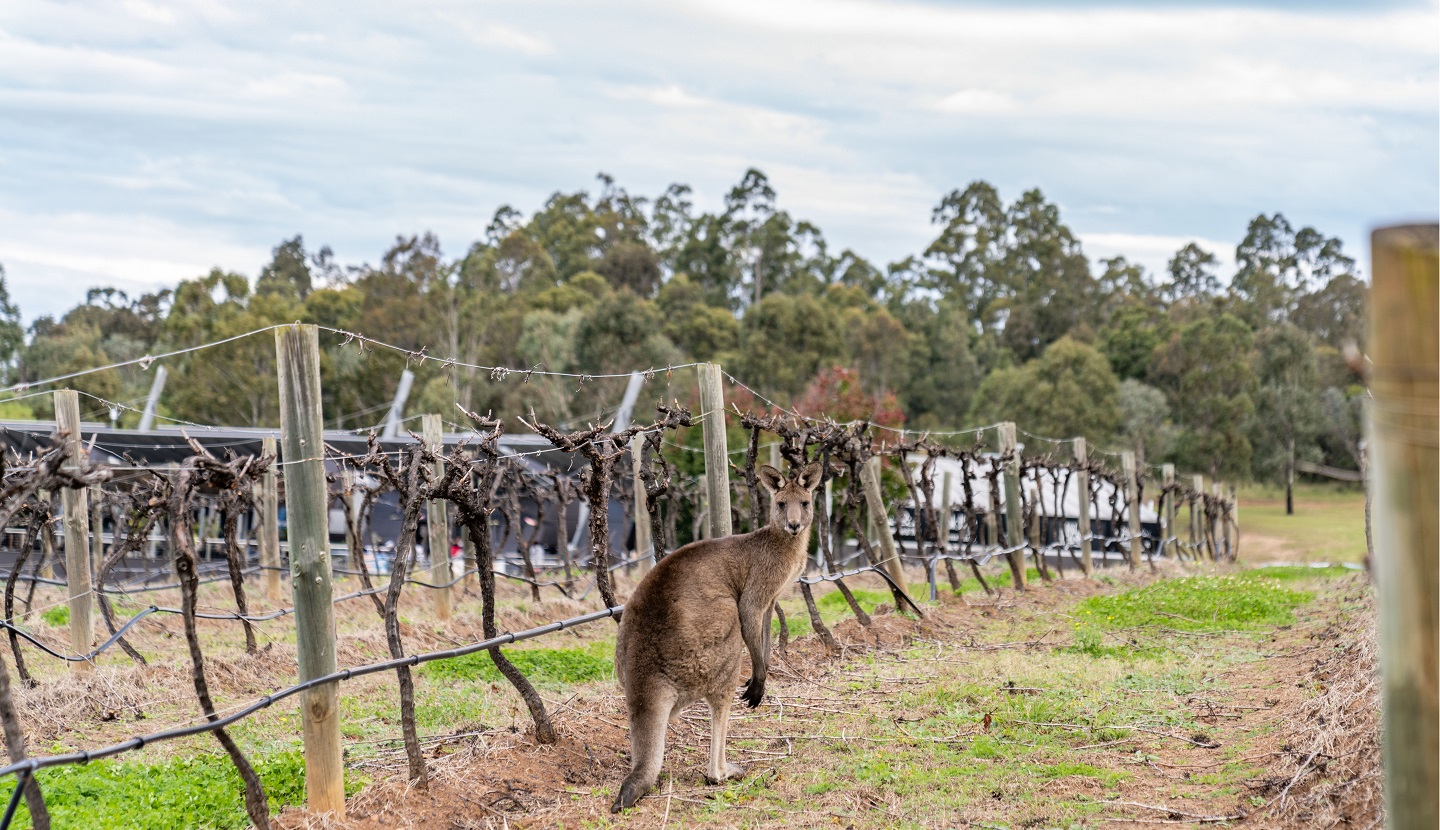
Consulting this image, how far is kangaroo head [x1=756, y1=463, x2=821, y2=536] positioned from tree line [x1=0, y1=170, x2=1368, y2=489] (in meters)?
27.0

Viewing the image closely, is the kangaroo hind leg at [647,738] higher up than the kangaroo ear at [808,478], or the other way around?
the kangaroo ear at [808,478]

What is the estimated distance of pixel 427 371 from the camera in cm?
4866

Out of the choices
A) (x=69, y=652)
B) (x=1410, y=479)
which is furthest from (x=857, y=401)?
(x=1410, y=479)

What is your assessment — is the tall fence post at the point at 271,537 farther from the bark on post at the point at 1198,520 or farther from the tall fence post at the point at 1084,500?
the bark on post at the point at 1198,520

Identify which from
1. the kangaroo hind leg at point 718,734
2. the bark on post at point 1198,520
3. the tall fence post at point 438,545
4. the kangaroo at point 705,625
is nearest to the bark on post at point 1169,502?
the bark on post at point 1198,520

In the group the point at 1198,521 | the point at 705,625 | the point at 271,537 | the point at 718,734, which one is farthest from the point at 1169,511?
the point at 705,625

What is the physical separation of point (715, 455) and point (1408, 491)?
724 cm

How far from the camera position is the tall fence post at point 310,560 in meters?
5.98

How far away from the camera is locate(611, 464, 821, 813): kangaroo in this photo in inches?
256

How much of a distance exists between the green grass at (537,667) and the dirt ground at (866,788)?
465mm

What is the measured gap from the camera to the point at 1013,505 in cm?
1766

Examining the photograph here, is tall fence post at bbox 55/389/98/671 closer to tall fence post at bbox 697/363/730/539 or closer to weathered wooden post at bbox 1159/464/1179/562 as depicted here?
tall fence post at bbox 697/363/730/539

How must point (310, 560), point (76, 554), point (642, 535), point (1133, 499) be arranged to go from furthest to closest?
point (1133, 499), point (642, 535), point (76, 554), point (310, 560)

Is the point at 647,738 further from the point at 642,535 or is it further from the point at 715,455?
the point at 642,535
